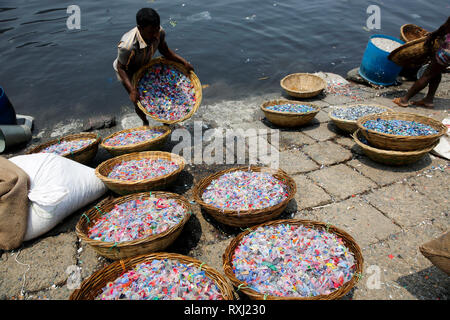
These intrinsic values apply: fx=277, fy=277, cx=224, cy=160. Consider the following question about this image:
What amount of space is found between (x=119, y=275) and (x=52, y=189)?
3.98ft

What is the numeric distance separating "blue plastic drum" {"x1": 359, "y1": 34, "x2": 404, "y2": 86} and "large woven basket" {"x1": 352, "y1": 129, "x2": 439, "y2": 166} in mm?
3216

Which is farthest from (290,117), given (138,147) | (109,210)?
(109,210)

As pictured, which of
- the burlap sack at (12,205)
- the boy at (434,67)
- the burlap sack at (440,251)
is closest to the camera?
the burlap sack at (440,251)

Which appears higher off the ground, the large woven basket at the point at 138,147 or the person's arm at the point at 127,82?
the person's arm at the point at 127,82

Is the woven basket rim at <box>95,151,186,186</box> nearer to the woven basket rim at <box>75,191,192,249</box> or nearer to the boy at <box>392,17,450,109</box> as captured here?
the woven basket rim at <box>75,191,192,249</box>

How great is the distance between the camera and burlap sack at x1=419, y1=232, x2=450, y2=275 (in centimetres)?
185

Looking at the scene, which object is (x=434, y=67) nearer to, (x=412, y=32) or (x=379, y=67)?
(x=379, y=67)

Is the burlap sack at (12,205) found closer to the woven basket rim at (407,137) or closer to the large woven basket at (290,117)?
the large woven basket at (290,117)

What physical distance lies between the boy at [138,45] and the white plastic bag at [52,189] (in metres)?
1.34

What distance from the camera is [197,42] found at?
30.8 feet

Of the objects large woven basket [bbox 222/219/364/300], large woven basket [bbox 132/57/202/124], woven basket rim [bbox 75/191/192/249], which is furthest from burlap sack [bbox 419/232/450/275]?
large woven basket [bbox 132/57/202/124]

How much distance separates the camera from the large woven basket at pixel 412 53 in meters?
4.93

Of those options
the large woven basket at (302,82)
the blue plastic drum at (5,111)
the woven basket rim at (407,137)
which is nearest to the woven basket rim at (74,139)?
the blue plastic drum at (5,111)
